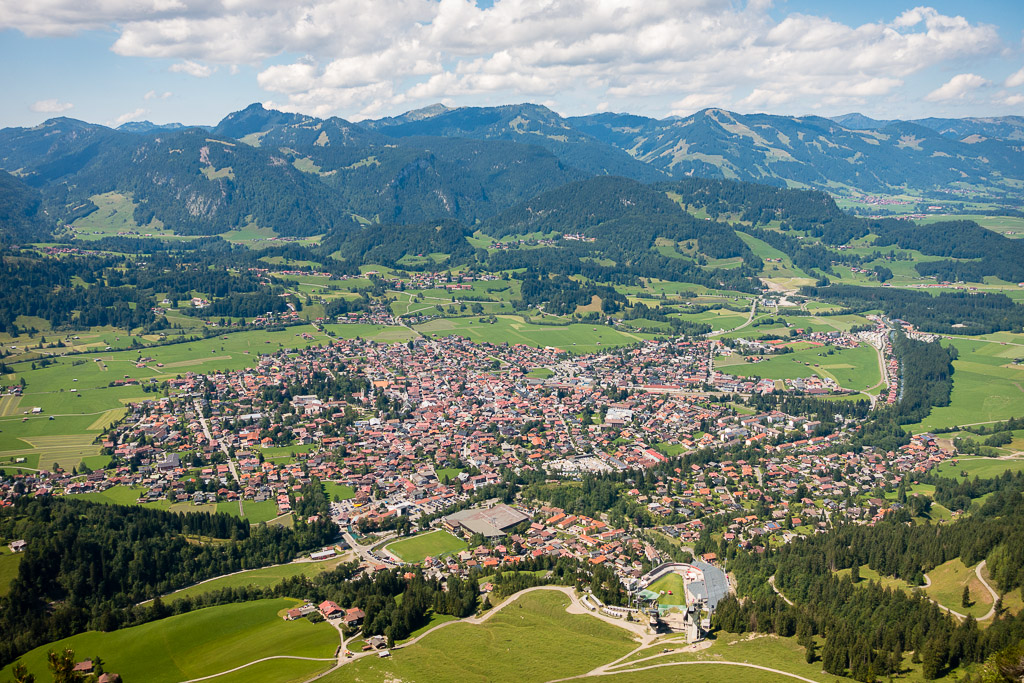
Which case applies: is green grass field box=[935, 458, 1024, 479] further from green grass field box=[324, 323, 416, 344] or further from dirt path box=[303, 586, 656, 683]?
green grass field box=[324, 323, 416, 344]

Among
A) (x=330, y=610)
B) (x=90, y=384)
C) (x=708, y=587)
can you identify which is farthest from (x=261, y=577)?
(x=90, y=384)

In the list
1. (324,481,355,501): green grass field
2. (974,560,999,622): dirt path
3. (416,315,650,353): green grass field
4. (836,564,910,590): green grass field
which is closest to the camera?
(974,560,999,622): dirt path

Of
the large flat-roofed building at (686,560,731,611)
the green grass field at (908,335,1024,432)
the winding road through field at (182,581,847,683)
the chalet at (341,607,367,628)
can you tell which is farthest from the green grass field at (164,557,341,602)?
the green grass field at (908,335,1024,432)

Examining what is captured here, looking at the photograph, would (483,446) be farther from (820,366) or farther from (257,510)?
(820,366)

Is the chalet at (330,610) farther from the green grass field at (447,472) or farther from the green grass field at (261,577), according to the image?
the green grass field at (447,472)

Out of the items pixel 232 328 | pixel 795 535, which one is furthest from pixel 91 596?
pixel 232 328

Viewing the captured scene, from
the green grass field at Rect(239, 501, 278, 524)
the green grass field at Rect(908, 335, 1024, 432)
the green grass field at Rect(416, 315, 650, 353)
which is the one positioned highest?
the green grass field at Rect(416, 315, 650, 353)

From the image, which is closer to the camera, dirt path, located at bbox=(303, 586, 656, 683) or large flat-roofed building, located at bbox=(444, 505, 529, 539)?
dirt path, located at bbox=(303, 586, 656, 683)

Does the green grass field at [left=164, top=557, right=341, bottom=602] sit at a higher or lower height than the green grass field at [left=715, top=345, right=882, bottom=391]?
lower
